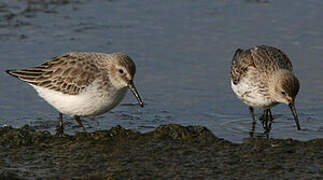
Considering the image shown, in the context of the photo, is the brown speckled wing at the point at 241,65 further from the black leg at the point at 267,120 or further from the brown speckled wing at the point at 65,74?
the brown speckled wing at the point at 65,74

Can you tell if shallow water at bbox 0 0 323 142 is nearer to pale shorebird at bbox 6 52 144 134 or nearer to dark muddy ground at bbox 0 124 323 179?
pale shorebird at bbox 6 52 144 134

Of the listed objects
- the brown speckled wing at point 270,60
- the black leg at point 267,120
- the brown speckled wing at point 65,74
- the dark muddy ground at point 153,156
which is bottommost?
the black leg at point 267,120

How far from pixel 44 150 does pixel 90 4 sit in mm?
6797

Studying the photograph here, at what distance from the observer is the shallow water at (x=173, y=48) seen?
10508 millimetres

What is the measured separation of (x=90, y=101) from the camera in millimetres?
9297

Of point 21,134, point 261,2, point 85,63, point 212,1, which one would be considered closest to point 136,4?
point 212,1

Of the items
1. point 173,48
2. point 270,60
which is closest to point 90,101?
point 270,60

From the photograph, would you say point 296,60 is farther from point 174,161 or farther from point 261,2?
point 174,161

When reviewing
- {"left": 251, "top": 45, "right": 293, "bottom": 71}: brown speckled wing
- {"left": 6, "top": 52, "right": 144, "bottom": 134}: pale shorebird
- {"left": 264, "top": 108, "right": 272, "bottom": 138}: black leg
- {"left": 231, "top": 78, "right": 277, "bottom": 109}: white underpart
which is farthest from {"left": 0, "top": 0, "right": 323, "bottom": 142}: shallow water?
{"left": 251, "top": 45, "right": 293, "bottom": 71}: brown speckled wing

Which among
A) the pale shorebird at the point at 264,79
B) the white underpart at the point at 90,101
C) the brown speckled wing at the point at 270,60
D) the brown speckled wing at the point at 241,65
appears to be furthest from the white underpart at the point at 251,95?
the white underpart at the point at 90,101

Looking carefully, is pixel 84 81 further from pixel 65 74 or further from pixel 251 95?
pixel 251 95

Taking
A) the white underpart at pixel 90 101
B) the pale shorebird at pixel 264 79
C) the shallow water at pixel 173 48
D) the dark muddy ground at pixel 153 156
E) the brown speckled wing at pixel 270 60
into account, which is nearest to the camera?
the dark muddy ground at pixel 153 156

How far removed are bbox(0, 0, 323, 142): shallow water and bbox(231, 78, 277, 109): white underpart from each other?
37 centimetres

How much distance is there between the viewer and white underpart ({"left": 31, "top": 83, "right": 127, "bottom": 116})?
9.30m
